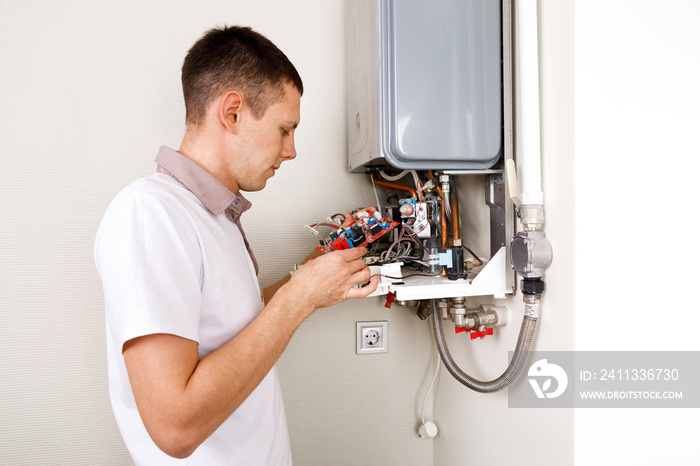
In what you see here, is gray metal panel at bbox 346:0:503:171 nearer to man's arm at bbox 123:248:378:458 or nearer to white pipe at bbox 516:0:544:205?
white pipe at bbox 516:0:544:205

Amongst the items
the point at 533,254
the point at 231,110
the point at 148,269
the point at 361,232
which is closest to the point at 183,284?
A: the point at 148,269

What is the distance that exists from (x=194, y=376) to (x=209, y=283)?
0.60ft

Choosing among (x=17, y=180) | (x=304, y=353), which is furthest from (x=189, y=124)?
(x=304, y=353)

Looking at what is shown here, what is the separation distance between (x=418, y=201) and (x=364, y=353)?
59 centimetres

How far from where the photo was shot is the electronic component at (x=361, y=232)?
109 cm

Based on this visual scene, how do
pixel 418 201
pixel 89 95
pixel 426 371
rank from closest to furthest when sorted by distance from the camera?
pixel 418 201 → pixel 89 95 → pixel 426 371

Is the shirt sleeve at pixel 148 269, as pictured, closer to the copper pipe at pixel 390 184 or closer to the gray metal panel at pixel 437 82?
the gray metal panel at pixel 437 82

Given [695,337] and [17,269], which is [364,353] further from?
[17,269]

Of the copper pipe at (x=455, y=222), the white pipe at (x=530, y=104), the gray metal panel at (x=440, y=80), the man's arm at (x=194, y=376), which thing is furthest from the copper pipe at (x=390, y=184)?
the man's arm at (x=194, y=376)

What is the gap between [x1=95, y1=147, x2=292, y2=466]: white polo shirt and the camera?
2.06 ft

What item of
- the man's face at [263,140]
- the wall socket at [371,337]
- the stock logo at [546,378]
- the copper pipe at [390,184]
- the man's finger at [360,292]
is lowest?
the wall socket at [371,337]

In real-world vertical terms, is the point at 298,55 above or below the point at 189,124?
above

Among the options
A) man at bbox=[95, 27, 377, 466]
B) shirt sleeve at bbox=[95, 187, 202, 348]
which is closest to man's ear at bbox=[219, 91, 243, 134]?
man at bbox=[95, 27, 377, 466]

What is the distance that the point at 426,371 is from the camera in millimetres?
1476
